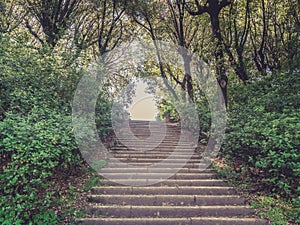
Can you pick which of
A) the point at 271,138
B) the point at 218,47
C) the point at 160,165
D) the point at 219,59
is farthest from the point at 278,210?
the point at 218,47

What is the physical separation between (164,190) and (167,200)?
1.01 feet

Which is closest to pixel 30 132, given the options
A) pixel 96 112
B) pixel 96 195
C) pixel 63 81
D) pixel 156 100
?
pixel 96 195

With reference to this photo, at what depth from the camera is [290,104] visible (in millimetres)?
5039

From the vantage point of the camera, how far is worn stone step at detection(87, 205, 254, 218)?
377 cm

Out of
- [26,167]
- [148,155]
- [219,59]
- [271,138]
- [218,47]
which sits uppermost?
[218,47]

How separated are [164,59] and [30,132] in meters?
10.7

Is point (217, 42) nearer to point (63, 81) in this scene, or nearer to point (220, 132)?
point (220, 132)

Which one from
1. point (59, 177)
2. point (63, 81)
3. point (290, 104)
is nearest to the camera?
point (59, 177)

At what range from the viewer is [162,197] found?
4.18 meters

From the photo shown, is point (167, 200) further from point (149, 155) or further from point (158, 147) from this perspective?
point (158, 147)

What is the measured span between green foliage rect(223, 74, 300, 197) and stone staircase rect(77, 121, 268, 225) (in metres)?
0.66

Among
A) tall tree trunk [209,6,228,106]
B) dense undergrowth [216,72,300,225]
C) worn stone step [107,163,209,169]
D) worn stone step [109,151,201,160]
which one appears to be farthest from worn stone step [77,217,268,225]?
tall tree trunk [209,6,228,106]

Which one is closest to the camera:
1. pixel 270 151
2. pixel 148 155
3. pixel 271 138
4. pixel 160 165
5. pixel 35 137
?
pixel 35 137

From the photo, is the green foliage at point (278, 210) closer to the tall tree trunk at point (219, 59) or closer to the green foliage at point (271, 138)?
the green foliage at point (271, 138)
